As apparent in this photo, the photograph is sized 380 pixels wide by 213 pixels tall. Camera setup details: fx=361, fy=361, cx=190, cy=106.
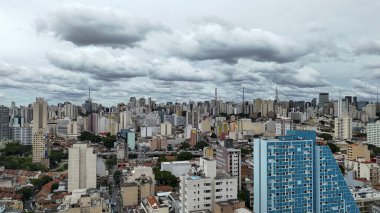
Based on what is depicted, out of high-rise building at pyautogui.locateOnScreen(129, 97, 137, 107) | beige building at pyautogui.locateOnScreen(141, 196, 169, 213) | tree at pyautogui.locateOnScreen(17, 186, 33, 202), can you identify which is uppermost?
high-rise building at pyautogui.locateOnScreen(129, 97, 137, 107)

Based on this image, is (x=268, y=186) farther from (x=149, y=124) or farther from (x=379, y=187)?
(x=149, y=124)

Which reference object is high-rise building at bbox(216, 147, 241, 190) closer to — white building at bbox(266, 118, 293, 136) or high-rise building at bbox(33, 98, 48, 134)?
white building at bbox(266, 118, 293, 136)

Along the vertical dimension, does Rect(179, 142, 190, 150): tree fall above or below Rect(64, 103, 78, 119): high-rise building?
below

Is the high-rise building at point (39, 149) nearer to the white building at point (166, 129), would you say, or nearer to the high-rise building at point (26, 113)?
the white building at point (166, 129)

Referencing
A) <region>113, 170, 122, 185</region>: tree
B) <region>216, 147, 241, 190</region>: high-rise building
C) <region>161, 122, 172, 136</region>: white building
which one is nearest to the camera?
<region>216, 147, 241, 190</region>: high-rise building

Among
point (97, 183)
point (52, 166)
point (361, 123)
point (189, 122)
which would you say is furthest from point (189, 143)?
point (361, 123)

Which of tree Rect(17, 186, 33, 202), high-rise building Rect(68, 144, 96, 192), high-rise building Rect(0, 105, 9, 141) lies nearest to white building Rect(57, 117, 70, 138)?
high-rise building Rect(0, 105, 9, 141)

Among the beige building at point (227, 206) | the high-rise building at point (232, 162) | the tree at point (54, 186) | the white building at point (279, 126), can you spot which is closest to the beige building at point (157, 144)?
the white building at point (279, 126)
